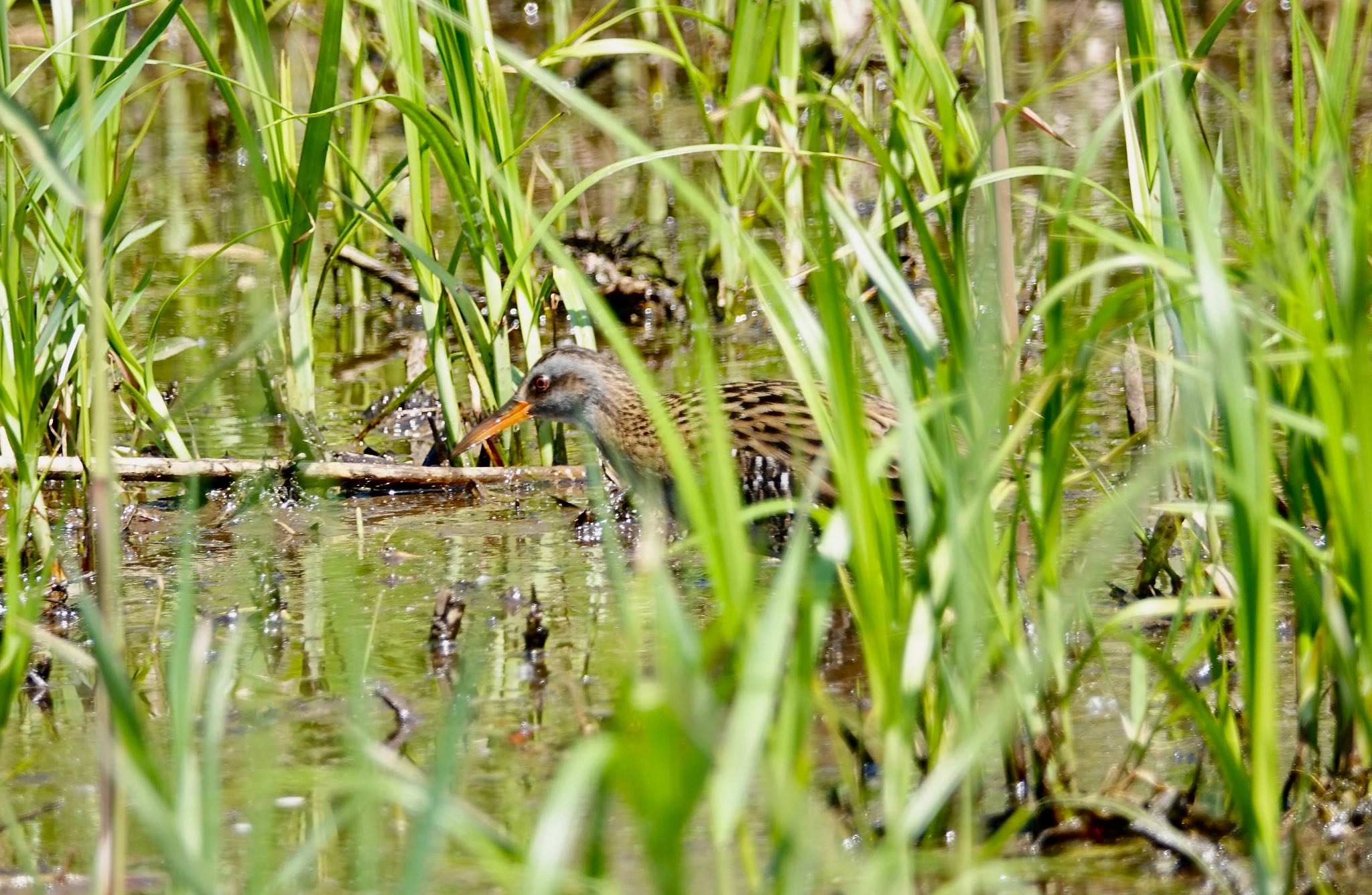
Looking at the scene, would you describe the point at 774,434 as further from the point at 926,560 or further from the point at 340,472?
the point at 926,560

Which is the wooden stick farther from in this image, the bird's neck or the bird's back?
the bird's back

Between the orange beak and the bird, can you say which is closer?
the bird

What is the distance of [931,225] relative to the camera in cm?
609

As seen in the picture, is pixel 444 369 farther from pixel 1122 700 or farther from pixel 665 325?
pixel 1122 700

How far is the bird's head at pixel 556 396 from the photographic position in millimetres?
4660

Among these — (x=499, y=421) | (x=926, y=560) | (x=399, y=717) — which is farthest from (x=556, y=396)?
(x=926, y=560)

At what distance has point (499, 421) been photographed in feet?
15.4

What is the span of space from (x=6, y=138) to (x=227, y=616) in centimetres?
107

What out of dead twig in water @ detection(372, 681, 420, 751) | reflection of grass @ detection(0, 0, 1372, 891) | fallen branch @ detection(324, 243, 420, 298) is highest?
fallen branch @ detection(324, 243, 420, 298)

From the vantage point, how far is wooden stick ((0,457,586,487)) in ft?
14.9

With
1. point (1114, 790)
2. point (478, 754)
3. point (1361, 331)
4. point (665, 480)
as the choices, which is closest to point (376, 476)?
point (665, 480)

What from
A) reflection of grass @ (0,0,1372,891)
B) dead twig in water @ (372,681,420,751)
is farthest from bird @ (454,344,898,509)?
dead twig in water @ (372,681,420,751)

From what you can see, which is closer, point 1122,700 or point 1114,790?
point 1114,790

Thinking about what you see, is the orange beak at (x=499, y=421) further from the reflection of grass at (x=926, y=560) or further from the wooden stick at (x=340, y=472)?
the reflection of grass at (x=926, y=560)
